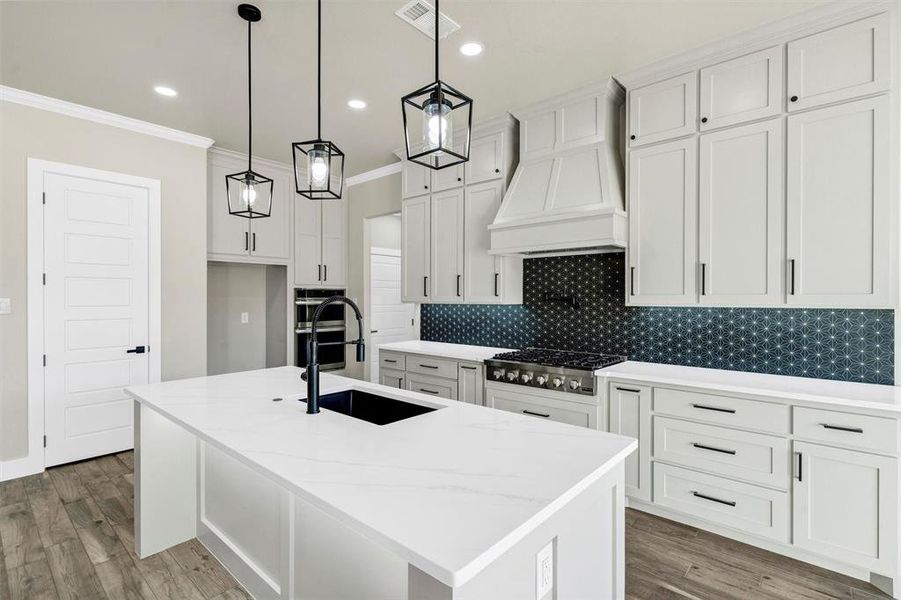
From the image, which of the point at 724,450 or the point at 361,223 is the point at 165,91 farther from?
the point at 724,450

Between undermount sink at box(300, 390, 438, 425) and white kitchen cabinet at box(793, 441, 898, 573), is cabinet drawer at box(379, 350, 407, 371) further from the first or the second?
white kitchen cabinet at box(793, 441, 898, 573)

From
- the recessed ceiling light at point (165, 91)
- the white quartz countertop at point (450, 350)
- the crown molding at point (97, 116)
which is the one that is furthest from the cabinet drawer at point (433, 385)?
the crown molding at point (97, 116)

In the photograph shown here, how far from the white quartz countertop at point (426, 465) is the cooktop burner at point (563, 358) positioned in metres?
1.31

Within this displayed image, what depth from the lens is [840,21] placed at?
2.23 meters

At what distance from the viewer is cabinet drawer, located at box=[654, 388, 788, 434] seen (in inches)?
88.9

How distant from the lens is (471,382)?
3520mm

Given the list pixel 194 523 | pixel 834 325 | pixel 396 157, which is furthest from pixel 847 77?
pixel 194 523

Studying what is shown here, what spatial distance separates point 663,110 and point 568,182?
0.72 m

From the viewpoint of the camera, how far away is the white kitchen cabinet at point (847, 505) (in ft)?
6.54

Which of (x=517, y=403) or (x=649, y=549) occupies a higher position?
(x=517, y=403)

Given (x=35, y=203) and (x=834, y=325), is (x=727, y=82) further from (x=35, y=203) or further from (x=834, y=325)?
(x=35, y=203)

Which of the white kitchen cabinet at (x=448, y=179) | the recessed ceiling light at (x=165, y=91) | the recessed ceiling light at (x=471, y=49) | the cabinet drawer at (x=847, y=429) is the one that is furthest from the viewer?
the white kitchen cabinet at (x=448, y=179)

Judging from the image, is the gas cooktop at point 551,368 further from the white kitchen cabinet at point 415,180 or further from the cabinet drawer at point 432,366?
the white kitchen cabinet at point 415,180

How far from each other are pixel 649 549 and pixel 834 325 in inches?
64.2
